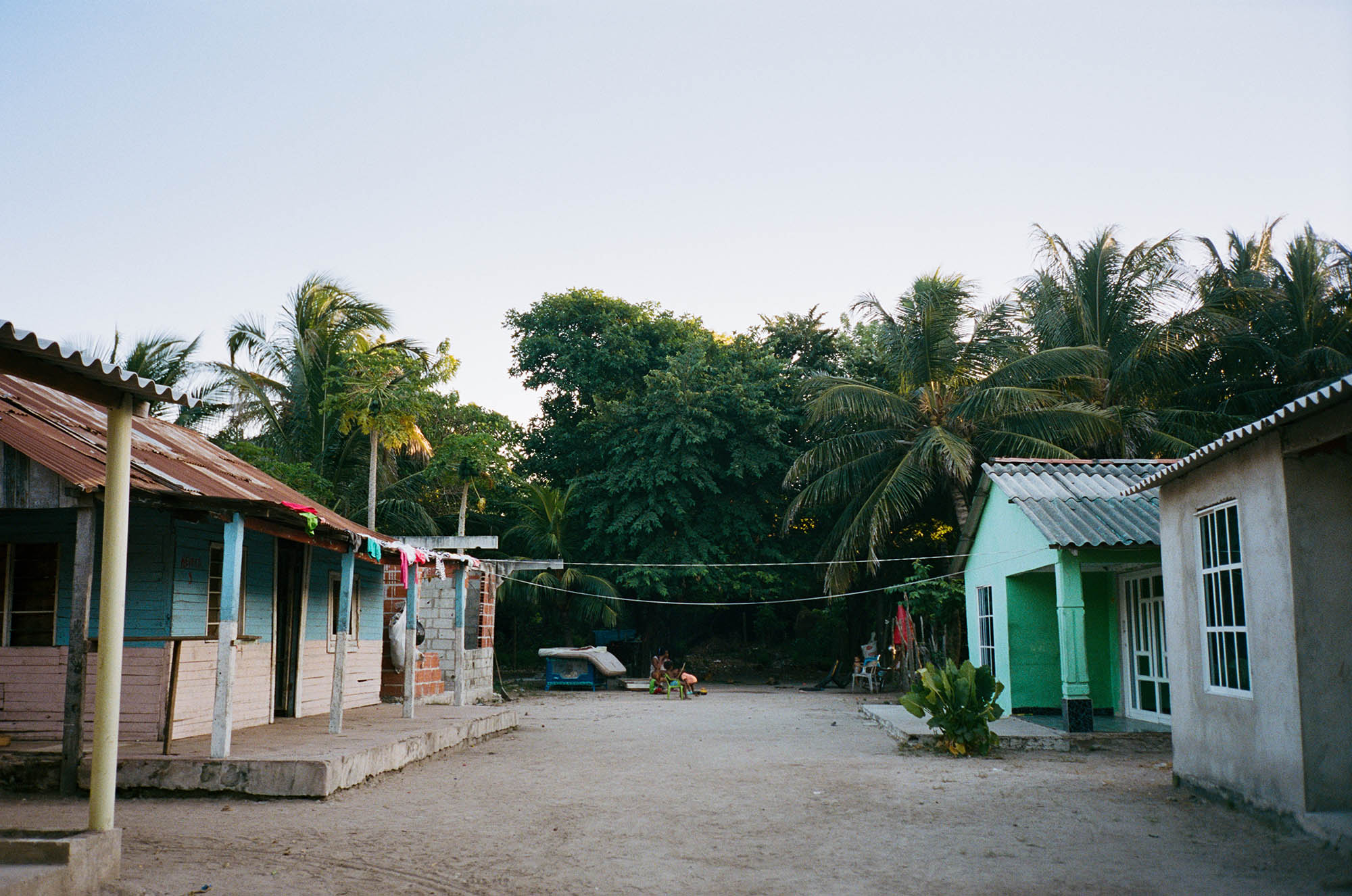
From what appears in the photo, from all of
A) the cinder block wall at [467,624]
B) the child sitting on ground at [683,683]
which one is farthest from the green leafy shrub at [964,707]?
the child sitting on ground at [683,683]

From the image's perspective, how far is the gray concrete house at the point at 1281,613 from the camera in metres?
6.75

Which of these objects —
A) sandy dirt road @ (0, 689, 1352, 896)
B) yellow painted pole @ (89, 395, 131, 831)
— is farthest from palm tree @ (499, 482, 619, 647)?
yellow painted pole @ (89, 395, 131, 831)

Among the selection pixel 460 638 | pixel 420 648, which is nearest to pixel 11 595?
pixel 460 638

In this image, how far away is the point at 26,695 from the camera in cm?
969

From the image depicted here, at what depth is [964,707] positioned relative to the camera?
11.8m

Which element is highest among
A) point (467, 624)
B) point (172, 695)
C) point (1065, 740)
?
point (467, 624)

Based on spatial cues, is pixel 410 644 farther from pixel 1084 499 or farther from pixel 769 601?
pixel 769 601

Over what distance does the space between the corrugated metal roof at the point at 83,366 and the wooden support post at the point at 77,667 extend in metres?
3.15

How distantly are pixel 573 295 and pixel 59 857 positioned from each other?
1088 inches

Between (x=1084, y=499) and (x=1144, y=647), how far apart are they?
215 cm

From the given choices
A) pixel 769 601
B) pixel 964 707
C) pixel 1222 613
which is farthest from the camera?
pixel 769 601

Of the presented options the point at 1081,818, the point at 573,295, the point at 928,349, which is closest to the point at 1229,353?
the point at 928,349

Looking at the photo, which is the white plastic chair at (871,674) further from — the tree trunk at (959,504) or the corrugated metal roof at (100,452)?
the corrugated metal roof at (100,452)

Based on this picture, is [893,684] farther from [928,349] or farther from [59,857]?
[59,857]
